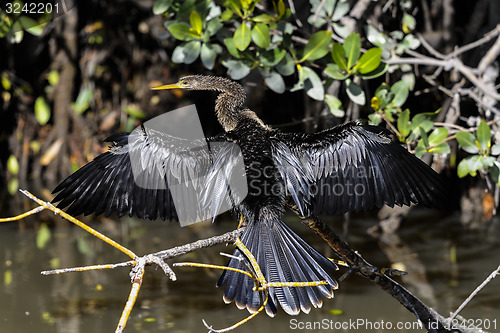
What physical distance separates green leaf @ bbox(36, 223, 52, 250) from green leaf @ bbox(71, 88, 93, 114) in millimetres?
1450

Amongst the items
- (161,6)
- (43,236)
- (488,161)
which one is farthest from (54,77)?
(488,161)

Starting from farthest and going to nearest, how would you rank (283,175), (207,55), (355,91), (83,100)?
(83,100)
(207,55)
(355,91)
(283,175)

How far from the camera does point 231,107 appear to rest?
9.75 ft

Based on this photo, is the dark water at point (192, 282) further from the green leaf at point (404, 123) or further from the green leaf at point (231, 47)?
the green leaf at point (231, 47)

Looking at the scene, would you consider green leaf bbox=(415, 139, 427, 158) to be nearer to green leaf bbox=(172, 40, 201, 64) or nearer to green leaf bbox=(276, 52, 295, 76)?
green leaf bbox=(276, 52, 295, 76)

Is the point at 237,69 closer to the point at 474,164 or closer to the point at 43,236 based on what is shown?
the point at 474,164

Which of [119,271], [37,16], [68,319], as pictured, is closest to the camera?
[68,319]

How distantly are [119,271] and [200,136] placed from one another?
1.55 metres

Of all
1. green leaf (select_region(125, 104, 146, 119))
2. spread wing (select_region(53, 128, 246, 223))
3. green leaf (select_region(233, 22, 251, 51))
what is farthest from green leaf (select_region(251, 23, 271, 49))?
green leaf (select_region(125, 104, 146, 119))

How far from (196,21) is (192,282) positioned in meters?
1.38

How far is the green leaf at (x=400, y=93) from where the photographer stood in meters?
3.54

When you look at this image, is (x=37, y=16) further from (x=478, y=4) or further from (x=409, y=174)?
(x=409, y=174)

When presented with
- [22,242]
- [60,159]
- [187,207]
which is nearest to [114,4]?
[60,159]

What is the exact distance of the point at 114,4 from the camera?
6.06 meters
